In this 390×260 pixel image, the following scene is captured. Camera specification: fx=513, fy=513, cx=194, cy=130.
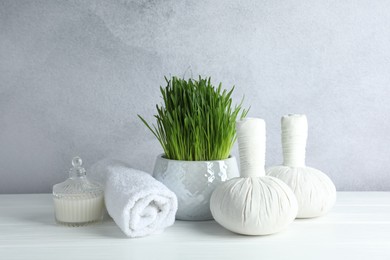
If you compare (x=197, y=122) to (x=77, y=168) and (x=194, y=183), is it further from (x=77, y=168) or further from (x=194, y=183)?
(x=77, y=168)

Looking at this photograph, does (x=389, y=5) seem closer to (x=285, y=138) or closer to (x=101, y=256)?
(x=285, y=138)

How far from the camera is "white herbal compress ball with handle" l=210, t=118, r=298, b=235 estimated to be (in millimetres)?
799

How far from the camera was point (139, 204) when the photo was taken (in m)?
0.82

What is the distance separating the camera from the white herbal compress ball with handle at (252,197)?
0.80 m

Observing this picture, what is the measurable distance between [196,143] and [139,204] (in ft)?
0.54

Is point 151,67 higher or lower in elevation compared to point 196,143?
higher

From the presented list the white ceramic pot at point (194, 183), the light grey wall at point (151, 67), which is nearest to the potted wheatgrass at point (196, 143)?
the white ceramic pot at point (194, 183)

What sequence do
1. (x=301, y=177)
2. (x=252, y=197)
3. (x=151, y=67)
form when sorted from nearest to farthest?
(x=252, y=197) < (x=301, y=177) < (x=151, y=67)

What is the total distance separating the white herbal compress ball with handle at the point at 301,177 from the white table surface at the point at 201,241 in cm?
3

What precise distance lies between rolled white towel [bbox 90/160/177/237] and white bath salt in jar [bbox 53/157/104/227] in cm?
3

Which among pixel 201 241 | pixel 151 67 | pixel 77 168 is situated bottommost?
pixel 201 241

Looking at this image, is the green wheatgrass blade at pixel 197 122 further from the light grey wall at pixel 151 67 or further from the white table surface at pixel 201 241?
the light grey wall at pixel 151 67

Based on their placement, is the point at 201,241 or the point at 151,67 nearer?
the point at 201,241

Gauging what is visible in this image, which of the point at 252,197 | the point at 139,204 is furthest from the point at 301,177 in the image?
the point at 139,204
